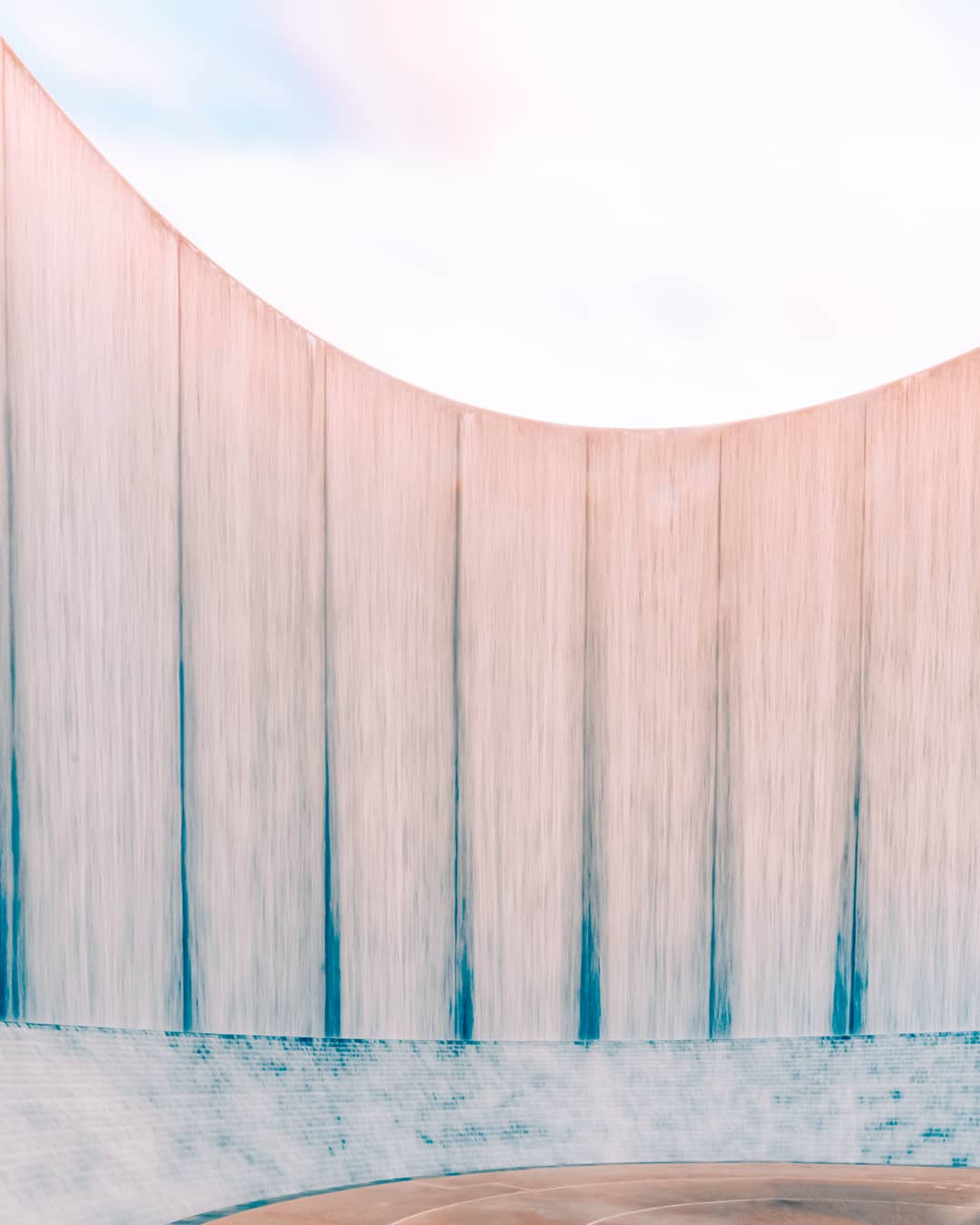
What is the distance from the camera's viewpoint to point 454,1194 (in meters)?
1.06

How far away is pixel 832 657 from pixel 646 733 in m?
0.26

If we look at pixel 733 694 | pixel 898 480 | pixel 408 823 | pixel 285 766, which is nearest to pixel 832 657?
pixel 733 694

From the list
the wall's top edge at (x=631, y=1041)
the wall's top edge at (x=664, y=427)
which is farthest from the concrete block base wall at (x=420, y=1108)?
the wall's top edge at (x=664, y=427)

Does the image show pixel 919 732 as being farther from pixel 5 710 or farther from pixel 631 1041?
pixel 5 710

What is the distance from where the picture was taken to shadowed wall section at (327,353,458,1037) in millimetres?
1196

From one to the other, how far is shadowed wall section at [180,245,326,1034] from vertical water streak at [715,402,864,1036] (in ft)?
1.74

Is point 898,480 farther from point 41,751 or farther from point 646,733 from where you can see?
point 41,751

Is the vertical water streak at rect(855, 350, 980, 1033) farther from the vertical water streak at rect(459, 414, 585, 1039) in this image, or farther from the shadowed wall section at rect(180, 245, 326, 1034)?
the shadowed wall section at rect(180, 245, 326, 1034)

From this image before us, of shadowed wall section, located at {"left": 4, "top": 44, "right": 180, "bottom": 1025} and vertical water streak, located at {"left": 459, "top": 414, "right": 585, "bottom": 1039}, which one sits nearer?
shadowed wall section, located at {"left": 4, "top": 44, "right": 180, "bottom": 1025}

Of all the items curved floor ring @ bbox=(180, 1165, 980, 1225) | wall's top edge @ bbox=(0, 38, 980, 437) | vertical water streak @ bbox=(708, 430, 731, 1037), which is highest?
wall's top edge @ bbox=(0, 38, 980, 437)

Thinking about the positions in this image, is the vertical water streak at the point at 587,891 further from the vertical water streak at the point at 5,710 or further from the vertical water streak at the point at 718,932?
the vertical water streak at the point at 5,710

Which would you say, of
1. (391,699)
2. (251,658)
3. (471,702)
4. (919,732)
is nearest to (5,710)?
(251,658)

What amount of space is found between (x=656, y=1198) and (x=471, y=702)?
59 centimetres

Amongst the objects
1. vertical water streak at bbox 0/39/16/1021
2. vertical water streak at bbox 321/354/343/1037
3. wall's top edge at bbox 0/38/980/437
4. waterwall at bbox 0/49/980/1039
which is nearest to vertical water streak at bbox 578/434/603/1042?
waterwall at bbox 0/49/980/1039
